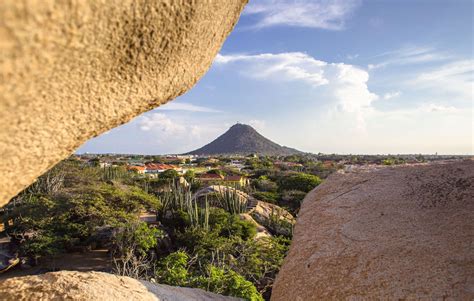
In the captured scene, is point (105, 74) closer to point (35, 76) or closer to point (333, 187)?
point (35, 76)

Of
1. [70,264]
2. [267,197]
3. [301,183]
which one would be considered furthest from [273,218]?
[301,183]

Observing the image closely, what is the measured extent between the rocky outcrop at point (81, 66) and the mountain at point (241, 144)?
6341 inches

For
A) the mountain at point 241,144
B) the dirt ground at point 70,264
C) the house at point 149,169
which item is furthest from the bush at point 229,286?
the mountain at point 241,144

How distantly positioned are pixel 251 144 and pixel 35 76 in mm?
171529

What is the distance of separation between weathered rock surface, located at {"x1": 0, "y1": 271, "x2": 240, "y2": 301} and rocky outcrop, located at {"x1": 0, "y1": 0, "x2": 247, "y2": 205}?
1.52m

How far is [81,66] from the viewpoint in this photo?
1.44 metres

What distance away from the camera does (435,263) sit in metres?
2.73

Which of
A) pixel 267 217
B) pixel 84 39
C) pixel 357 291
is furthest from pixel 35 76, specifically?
pixel 267 217

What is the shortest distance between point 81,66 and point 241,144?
172 m

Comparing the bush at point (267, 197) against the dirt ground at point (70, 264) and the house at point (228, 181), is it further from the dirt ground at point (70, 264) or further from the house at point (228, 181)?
the dirt ground at point (70, 264)

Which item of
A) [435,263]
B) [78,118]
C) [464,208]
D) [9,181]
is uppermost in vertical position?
[78,118]

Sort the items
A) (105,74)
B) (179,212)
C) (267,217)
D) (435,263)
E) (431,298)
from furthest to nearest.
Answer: (267,217) < (179,212) < (435,263) < (431,298) < (105,74)

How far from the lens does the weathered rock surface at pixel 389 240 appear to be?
2693mm

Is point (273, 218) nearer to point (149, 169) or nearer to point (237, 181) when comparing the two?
point (237, 181)
